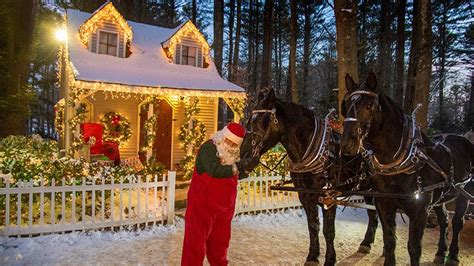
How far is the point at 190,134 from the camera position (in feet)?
43.6

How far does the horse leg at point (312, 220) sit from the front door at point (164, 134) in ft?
35.0

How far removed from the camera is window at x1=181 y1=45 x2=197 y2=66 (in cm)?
1494

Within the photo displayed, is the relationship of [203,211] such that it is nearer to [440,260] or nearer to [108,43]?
[440,260]

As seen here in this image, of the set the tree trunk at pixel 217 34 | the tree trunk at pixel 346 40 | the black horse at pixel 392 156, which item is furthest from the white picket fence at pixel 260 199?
the tree trunk at pixel 217 34

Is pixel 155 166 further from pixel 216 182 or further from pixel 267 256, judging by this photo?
pixel 216 182

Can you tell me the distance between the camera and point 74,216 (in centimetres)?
643

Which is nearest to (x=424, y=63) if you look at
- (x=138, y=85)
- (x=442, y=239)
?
(x=442, y=239)

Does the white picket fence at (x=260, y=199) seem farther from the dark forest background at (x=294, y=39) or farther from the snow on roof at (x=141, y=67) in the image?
the snow on roof at (x=141, y=67)

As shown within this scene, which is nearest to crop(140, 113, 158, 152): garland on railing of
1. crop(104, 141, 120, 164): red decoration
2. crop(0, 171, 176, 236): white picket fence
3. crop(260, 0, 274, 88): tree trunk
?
crop(104, 141, 120, 164): red decoration

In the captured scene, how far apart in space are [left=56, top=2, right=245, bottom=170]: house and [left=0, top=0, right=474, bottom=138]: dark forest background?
2.57 metres

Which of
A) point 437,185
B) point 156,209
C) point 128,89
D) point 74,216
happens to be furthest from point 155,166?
point 437,185

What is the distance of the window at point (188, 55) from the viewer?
49.0ft

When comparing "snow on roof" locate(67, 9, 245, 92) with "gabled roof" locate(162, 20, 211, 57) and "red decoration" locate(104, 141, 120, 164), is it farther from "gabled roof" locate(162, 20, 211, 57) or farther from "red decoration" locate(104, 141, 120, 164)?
"red decoration" locate(104, 141, 120, 164)

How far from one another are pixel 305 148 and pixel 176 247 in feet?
9.17
